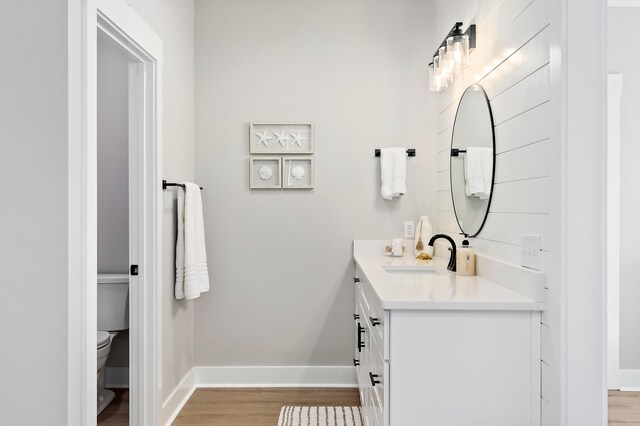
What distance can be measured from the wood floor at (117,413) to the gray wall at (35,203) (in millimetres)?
1178

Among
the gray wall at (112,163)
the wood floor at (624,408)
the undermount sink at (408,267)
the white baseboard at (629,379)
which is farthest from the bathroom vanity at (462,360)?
the gray wall at (112,163)

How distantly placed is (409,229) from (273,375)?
1.37m

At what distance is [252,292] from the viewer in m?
3.21

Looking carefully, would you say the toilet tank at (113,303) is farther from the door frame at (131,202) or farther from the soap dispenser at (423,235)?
the soap dispenser at (423,235)

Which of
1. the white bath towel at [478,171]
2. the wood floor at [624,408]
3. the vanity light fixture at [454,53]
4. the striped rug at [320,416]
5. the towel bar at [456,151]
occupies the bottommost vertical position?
the striped rug at [320,416]

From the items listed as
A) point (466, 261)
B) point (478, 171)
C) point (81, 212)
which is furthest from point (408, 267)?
point (81, 212)

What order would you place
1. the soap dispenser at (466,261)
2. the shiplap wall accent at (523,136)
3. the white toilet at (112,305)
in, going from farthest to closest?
the white toilet at (112,305), the soap dispenser at (466,261), the shiplap wall accent at (523,136)

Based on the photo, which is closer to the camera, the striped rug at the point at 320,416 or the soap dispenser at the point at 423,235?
the striped rug at the point at 320,416

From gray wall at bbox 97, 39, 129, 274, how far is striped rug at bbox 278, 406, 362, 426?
1.43 metres

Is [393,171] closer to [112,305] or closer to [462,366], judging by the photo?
[462,366]

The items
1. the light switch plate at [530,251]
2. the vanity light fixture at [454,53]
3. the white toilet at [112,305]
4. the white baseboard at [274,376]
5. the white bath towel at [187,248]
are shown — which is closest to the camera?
the light switch plate at [530,251]

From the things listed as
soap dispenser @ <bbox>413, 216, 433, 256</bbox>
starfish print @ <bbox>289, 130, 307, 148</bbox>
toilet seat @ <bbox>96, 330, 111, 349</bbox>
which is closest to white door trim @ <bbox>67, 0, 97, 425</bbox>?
toilet seat @ <bbox>96, 330, 111, 349</bbox>

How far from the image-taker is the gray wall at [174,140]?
2.58m

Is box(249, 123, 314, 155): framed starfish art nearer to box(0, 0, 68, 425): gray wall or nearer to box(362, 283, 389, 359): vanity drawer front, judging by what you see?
box(362, 283, 389, 359): vanity drawer front
